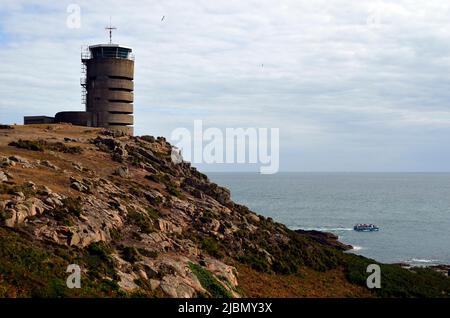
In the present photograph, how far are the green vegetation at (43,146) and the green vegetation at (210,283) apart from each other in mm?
23734

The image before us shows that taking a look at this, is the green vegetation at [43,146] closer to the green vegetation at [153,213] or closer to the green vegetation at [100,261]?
the green vegetation at [153,213]

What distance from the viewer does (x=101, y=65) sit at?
7256cm

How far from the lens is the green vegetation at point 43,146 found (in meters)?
48.4

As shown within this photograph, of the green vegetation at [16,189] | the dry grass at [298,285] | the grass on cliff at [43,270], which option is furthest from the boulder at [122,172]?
the grass on cliff at [43,270]

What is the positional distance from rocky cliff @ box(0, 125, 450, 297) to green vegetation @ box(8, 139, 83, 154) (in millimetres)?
140

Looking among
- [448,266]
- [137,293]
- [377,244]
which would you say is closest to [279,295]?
[137,293]

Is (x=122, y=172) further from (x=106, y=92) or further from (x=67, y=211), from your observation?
(x=106, y=92)

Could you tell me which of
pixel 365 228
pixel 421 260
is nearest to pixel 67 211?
pixel 421 260

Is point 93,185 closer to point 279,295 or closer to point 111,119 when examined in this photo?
point 279,295

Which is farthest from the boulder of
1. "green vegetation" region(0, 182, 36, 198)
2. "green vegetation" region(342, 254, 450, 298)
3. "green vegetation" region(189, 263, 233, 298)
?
"green vegetation" region(342, 254, 450, 298)

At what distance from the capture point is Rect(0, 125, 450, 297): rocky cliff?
26.8 m

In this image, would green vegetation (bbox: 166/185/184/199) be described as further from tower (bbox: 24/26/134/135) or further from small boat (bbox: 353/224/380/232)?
small boat (bbox: 353/224/380/232)

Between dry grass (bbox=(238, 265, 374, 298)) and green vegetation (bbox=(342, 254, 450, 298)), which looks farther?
green vegetation (bbox=(342, 254, 450, 298))

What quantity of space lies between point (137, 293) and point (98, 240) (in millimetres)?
6058
